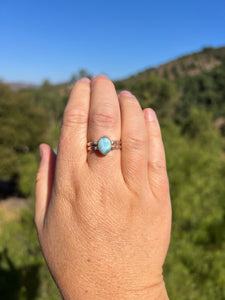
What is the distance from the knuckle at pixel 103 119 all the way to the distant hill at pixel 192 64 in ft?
173

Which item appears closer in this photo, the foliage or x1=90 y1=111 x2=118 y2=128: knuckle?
x1=90 y1=111 x2=118 y2=128: knuckle

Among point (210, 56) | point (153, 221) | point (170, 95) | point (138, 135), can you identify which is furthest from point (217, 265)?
point (210, 56)

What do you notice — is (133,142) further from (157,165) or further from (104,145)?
(157,165)

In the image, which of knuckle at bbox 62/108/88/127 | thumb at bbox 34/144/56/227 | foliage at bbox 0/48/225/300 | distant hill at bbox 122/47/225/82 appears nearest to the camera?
knuckle at bbox 62/108/88/127

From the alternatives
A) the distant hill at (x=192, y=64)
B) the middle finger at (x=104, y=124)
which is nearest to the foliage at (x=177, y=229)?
the middle finger at (x=104, y=124)

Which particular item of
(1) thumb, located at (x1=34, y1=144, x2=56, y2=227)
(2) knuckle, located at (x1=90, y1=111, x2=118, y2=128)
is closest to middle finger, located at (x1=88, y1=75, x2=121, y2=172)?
(2) knuckle, located at (x1=90, y1=111, x2=118, y2=128)

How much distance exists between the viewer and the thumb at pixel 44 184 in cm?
138

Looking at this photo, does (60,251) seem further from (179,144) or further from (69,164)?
(179,144)

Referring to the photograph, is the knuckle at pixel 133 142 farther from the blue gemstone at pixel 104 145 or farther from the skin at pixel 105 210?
the blue gemstone at pixel 104 145

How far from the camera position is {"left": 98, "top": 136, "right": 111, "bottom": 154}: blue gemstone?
1089 mm

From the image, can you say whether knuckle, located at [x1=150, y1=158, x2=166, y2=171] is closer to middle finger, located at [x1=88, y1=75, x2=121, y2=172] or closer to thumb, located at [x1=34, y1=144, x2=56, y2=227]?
middle finger, located at [x1=88, y1=75, x2=121, y2=172]

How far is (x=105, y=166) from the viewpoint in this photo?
1155 mm

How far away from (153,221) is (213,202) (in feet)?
26.0

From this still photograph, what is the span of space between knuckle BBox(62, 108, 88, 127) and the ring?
17 centimetres
